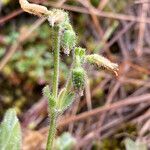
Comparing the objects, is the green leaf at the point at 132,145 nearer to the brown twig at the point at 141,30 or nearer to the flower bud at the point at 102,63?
the flower bud at the point at 102,63

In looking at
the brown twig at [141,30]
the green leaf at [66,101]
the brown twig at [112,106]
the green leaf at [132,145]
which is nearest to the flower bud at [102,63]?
the green leaf at [66,101]

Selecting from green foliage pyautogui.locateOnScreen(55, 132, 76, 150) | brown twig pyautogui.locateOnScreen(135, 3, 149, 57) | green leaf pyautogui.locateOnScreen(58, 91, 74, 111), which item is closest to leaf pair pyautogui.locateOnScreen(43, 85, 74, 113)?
green leaf pyautogui.locateOnScreen(58, 91, 74, 111)

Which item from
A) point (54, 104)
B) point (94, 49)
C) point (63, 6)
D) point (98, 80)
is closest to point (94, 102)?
point (98, 80)

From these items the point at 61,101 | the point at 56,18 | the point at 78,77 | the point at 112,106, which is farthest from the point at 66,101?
the point at 112,106

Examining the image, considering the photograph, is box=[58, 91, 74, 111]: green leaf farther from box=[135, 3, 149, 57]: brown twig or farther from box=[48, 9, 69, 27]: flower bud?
box=[135, 3, 149, 57]: brown twig

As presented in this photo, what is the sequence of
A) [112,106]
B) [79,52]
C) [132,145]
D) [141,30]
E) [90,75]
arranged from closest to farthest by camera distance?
[79,52]
[132,145]
[112,106]
[90,75]
[141,30]

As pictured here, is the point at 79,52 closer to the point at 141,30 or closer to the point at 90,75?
the point at 90,75
